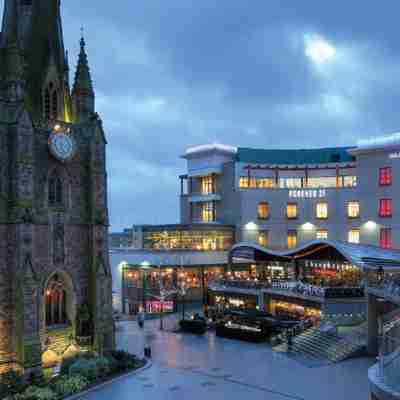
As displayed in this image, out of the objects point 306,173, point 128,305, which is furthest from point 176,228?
point 306,173

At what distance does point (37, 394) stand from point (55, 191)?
41.6 feet

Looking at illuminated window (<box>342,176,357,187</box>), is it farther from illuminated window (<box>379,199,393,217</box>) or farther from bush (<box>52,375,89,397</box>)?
bush (<box>52,375,89,397</box>)

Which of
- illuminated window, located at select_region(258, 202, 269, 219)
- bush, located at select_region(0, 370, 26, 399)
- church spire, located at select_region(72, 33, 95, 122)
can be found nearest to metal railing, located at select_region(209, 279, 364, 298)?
illuminated window, located at select_region(258, 202, 269, 219)

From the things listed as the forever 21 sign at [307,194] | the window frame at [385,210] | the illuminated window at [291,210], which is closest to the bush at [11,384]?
the window frame at [385,210]

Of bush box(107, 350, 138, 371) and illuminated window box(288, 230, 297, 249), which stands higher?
illuminated window box(288, 230, 297, 249)

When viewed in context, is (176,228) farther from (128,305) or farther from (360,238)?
(360,238)

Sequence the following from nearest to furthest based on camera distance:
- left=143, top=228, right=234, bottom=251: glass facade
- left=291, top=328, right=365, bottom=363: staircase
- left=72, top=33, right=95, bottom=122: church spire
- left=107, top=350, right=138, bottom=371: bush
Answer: left=107, top=350, right=138, bottom=371: bush → left=291, top=328, right=365, bottom=363: staircase → left=72, top=33, right=95, bottom=122: church spire → left=143, top=228, right=234, bottom=251: glass facade

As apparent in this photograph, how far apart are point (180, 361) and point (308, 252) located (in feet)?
56.4

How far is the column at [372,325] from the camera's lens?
29.9 meters

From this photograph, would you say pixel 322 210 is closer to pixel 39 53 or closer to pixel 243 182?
pixel 243 182

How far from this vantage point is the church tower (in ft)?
91.7

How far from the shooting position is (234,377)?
25.9 m

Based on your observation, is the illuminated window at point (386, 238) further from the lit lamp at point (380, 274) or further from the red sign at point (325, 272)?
the lit lamp at point (380, 274)

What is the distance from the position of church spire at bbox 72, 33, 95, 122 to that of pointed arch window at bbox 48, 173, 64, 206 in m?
4.44
